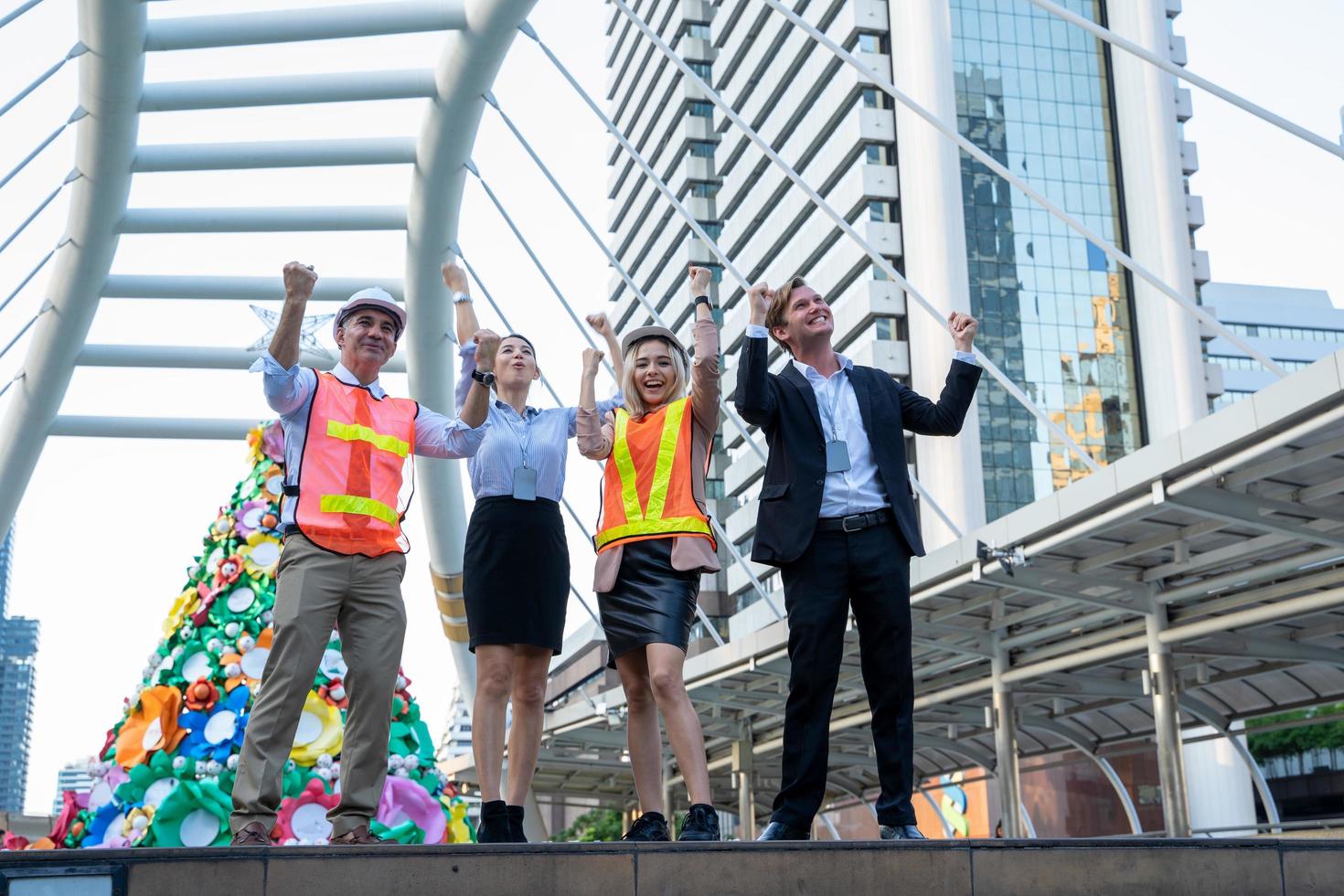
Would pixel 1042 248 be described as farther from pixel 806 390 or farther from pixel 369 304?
pixel 369 304

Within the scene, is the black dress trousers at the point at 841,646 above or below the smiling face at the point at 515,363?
below

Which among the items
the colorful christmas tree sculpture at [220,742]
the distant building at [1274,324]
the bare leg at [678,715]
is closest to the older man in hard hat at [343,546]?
the bare leg at [678,715]

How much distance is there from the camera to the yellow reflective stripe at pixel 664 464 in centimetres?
509

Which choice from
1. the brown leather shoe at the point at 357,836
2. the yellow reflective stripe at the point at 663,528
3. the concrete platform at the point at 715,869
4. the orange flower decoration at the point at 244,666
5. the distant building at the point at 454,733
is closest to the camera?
the concrete platform at the point at 715,869

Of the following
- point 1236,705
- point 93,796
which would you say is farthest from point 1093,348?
point 93,796

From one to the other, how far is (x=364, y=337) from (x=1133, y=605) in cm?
951

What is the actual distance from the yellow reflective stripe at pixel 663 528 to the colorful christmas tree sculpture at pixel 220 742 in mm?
4312

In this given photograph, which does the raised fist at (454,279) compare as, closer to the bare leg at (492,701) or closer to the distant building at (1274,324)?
the bare leg at (492,701)

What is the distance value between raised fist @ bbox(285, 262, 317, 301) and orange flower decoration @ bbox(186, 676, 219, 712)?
16.1ft

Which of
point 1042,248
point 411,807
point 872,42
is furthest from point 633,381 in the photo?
point 872,42

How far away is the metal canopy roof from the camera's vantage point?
31.4ft

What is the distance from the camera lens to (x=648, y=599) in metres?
4.95

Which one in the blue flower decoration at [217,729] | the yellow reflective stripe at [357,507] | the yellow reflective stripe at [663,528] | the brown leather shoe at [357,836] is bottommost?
the brown leather shoe at [357,836]

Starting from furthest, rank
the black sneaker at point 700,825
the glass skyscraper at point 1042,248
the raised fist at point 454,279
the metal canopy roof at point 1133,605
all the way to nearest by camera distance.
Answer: the glass skyscraper at point 1042,248, the metal canopy roof at point 1133,605, the raised fist at point 454,279, the black sneaker at point 700,825
